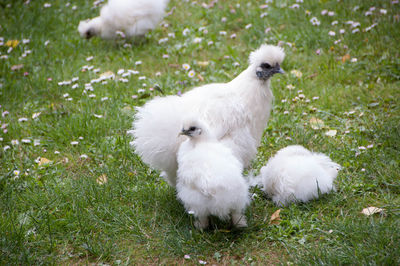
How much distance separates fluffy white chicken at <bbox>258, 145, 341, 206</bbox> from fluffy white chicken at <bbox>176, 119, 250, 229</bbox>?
0.46 metres

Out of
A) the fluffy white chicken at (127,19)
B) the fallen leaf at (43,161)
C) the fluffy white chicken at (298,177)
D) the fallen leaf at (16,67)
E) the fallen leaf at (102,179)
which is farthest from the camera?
the fluffy white chicken at (127,19)

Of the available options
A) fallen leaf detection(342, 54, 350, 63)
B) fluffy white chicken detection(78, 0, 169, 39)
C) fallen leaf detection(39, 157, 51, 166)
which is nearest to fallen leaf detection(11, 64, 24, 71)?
fluffy white chicken detection(78, 0, 169, 39)

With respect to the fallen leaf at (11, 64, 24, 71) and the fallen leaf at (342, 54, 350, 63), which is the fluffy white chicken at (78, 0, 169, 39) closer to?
the fallen leaf at (11, 64, 24, 71)

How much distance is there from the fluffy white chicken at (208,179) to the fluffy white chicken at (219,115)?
0.18 metres

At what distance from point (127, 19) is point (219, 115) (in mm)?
3940

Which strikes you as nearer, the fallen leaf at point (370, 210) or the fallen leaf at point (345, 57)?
the fallen leaf at point (370, 210)

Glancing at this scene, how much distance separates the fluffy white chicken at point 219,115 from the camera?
343 centimetres

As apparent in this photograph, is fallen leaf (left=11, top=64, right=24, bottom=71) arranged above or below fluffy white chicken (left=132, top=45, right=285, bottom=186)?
below

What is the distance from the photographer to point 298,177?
356 cm

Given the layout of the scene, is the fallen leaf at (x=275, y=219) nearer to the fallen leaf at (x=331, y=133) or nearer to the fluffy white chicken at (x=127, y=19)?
the fallen leaf at (x=331, y=133)

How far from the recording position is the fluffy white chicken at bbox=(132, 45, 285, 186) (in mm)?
3434

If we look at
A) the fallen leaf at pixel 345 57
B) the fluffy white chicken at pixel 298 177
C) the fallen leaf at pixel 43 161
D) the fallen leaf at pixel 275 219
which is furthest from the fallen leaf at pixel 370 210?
the fallen leaf at pixel 43 161

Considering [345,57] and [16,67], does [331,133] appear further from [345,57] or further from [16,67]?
[16,67]

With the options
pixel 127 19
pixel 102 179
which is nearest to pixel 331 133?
pixel 102 179
